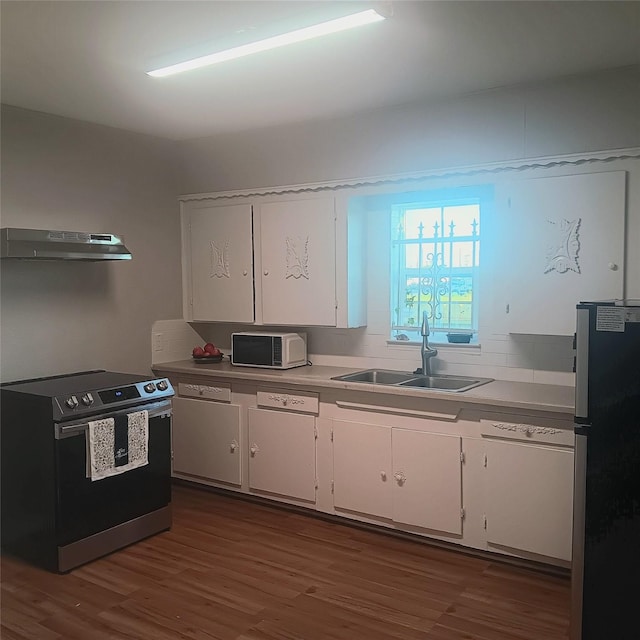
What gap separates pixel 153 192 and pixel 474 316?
251 cm

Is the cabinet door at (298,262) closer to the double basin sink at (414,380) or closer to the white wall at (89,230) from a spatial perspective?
the double basin sink at (414,380)

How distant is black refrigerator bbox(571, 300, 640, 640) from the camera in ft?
8.18

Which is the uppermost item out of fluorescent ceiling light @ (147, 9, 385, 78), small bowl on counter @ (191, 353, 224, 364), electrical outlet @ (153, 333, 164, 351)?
fluorescent ceiling light @ (147, 9, 385, 78)

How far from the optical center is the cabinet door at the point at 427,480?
11.6 feet

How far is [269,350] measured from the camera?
4.50m

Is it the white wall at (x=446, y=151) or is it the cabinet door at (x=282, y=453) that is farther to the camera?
the cabinet door at (x=282, y=453)

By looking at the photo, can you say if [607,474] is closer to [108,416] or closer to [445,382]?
[445,382]

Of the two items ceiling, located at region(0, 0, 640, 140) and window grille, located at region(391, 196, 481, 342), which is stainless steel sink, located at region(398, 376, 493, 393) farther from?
ceiling, located at region(0, 0, 640, 140)

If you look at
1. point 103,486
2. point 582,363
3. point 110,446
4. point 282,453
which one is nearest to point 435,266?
point 282,453

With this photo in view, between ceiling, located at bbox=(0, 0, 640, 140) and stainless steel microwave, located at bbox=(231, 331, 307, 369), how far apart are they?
148cm

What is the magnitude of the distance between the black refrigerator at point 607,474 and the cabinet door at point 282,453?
6.06 feet

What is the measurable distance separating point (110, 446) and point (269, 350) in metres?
1.33

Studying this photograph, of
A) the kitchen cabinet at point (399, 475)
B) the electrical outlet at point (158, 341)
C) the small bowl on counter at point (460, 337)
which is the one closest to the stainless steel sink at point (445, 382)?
the small bowl on counter at point (460, 337)

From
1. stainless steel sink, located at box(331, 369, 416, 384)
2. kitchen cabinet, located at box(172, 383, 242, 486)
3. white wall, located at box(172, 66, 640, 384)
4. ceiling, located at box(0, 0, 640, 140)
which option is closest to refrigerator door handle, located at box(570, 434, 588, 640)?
white wall, located at box(172, 66, 640, 384)
